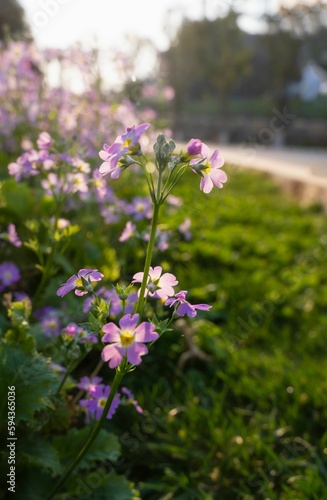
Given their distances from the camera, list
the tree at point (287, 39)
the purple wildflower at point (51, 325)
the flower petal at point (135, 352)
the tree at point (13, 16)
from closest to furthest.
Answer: the flower petal at point (135, 352), the purple wildflower at point (51, 325), the tree at point (13, 16), the tree at point (287, 39)

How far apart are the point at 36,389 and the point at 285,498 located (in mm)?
953

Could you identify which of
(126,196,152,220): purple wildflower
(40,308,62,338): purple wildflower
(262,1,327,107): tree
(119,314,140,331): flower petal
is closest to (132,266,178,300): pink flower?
(119,314,140,331): flower petal

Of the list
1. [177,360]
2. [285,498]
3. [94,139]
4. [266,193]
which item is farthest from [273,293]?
[266,193]

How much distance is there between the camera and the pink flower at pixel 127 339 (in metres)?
1.01

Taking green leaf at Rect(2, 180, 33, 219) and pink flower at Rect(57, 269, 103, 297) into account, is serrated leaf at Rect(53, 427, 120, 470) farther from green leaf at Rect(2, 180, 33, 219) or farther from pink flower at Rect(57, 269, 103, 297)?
green leaf at Rect(2, 180, 33, 219)

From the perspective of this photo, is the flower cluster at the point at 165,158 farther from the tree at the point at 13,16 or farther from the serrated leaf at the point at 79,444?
the tree at the point at 13,16

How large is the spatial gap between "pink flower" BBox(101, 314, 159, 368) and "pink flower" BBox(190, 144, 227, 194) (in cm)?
30

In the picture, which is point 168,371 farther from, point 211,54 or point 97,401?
point 211,54

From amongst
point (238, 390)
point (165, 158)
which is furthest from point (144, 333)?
point (238, 390)

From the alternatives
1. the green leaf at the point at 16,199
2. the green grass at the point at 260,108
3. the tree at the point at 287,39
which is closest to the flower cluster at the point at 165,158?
the green leaf at the point at 16,199

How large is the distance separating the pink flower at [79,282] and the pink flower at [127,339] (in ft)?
0.52

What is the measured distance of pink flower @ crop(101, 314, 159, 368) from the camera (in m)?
1.01

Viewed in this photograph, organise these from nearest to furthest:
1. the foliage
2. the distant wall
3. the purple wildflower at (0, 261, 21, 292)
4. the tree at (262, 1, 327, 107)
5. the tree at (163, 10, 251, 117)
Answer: the foliage → the purple wildflower at (0, 261, 21, 292) → the distant wall → the tree at (262, 1, 327, 107) → the tree at (163, 10, 251, 117)

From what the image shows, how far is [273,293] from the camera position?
358 cm
